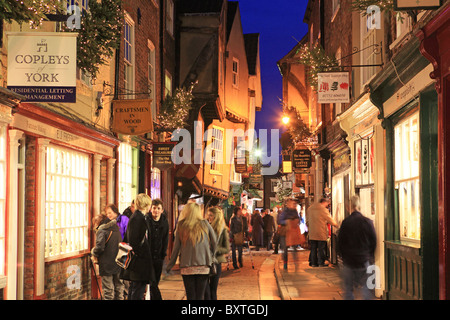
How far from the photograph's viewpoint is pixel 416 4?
8.23 meters

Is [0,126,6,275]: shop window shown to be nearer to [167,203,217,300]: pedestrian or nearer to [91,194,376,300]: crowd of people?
[91,194,376,300]: crowd of people

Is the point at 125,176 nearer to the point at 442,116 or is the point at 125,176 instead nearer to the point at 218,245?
the point at 218,245

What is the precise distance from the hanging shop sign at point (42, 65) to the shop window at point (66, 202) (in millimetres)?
2609

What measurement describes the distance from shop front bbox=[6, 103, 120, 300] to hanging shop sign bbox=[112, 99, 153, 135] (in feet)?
1.28

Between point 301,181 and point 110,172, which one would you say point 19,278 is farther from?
point 301,181

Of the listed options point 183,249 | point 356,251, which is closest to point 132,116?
point 183,249

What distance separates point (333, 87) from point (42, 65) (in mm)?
8004

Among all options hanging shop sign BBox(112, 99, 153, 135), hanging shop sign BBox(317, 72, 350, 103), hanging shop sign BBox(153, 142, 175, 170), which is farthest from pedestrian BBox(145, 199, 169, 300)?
hanging shop sign BBox(153, 142, 175, 170)

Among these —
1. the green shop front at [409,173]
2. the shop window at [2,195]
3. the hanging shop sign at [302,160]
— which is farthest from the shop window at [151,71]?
the shop window at [2,195]

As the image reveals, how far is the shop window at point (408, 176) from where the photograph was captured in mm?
10406

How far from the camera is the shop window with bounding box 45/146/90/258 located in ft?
37.4

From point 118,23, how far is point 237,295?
5.80 meters
